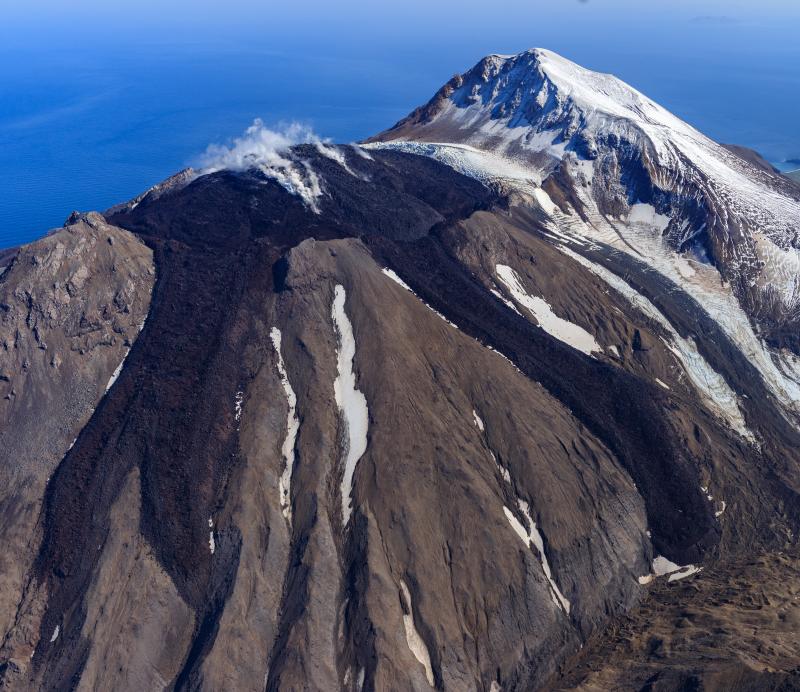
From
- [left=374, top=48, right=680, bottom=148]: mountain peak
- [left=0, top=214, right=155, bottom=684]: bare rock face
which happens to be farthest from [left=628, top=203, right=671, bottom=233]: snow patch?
[left=0, top=214, right=155, bottom=684]: bare rock face

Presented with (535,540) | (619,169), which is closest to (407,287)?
(535,540)

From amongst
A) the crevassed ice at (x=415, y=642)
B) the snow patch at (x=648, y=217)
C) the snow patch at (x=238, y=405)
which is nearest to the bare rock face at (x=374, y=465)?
the crevassed ice at (x=415, y=642)

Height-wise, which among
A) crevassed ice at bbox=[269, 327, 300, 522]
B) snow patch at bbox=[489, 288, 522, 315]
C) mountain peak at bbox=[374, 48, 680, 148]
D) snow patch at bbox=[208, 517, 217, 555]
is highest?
mountain peak at bbox=[374, 48, 680, 148]

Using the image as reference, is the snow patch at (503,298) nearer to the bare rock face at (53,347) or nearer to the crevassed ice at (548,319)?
the crevassed ice at (548,319)

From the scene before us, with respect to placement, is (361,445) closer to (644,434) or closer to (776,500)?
(644,434)

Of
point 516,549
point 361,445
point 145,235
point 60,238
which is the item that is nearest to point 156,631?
point 361,445

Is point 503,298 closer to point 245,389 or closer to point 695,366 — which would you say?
point 695,366

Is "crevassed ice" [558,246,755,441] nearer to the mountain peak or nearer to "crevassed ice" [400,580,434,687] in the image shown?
the mountain peak
